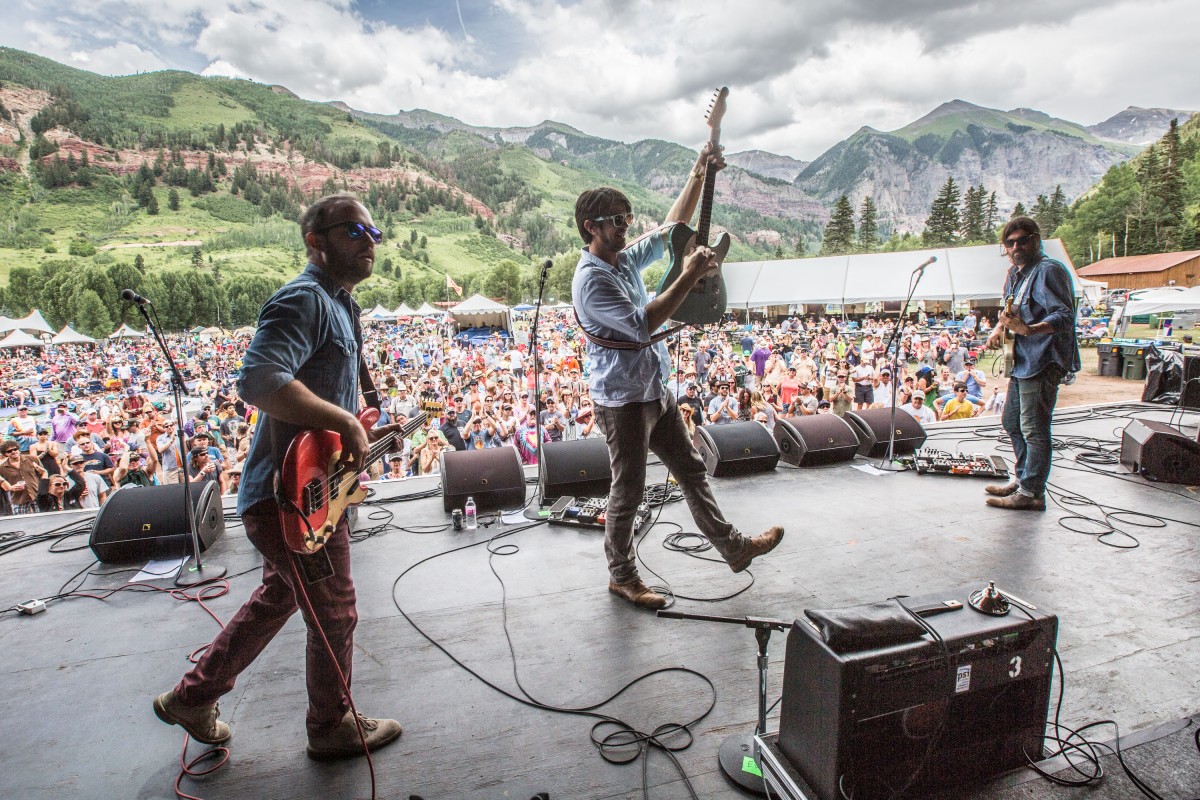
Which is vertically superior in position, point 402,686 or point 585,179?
point 585,179

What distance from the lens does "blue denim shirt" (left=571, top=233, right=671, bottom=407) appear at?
245 centimetres

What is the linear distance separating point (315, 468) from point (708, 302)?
2366mm

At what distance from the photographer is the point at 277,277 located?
82750 millimetres

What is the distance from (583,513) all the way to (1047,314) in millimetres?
3231

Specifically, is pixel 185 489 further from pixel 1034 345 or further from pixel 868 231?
pixel 868 231

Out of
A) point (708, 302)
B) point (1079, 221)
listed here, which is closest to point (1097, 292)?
point (1079, 221)

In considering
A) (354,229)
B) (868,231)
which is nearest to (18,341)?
(354,229)

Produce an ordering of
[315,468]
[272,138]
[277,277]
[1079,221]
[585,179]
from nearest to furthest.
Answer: [315,468]
[1079,221]
[277,277]
[272,138]
[585,179]

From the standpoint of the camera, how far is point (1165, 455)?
173 inches

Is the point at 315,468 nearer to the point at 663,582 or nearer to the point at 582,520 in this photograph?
the point at 663,582

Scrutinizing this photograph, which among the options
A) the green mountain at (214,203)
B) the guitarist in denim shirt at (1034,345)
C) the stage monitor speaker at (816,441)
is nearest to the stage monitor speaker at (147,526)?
the stage monitor speaker at (816,441)

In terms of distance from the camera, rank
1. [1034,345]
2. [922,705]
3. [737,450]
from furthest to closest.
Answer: [737,450]
[1034,345]
[922,705]

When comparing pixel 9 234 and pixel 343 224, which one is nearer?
pixel 343 224

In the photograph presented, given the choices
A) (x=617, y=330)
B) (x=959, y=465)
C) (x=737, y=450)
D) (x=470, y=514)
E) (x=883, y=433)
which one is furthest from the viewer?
(x=883, y=433)
